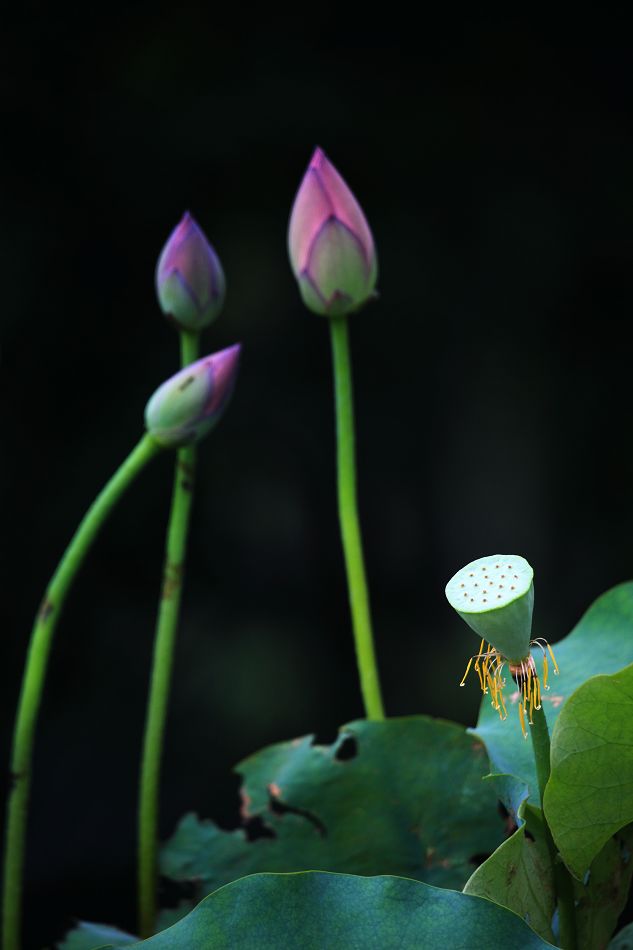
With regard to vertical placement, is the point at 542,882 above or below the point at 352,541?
below

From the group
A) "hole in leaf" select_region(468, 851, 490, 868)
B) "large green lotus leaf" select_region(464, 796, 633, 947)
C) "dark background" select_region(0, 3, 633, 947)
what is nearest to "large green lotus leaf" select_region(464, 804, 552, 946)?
"large green lotus leaf" select_region(464, 796, 633, 947)

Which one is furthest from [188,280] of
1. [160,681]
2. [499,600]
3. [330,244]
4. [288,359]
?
[288,359]

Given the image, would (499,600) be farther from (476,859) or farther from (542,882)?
(476,859)

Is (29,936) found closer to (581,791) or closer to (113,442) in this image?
(113,442)

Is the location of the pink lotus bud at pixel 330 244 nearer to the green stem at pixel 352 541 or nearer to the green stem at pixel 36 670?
the green stem at pixel 352 541

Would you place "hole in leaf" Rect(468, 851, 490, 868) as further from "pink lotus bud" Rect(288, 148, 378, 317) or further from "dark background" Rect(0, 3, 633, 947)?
"dark background" Rect(0, 3, 633, 947)

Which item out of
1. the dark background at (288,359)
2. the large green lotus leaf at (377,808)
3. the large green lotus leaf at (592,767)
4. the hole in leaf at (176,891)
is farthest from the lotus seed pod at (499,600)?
the dark background at (288,359)
